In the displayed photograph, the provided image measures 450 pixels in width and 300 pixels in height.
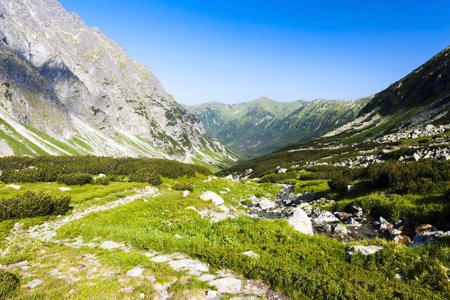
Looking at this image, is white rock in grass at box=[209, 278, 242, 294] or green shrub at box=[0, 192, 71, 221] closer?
white rock in grass at box=[209, 278, 242, 294]

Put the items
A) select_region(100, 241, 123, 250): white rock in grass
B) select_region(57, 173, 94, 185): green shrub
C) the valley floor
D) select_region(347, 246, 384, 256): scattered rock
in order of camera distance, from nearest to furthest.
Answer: the valley floor, select_region(347, 246, 384, 256): scattered rock, select_region(100, 241, 123, 250): white rock in grass, select_region(57, 173, 94, 185): green shrub

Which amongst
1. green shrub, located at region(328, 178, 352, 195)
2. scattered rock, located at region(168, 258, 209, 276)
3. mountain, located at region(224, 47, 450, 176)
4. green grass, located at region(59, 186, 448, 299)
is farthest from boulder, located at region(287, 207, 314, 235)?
mountain, located at region(224, 47, 450, 176)

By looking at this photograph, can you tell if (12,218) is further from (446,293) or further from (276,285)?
(446,293)

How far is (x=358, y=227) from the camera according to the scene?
20.6 metres

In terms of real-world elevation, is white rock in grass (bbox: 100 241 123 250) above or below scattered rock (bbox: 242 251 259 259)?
below

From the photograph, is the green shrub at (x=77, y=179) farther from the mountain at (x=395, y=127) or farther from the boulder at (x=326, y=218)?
the mountain at (x=395, y=127)

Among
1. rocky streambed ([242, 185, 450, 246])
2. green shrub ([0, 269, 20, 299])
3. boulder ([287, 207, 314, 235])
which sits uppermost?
green shrub ([0, 269, 20, 299])

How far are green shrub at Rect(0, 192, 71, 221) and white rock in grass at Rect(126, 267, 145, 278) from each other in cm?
1626

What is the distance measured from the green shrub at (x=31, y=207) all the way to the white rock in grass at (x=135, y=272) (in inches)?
640

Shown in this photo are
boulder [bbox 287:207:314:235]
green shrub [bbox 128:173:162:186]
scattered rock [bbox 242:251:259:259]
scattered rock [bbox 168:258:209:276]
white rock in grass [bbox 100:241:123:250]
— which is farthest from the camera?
green shrub [bbox 128:173:162:186]

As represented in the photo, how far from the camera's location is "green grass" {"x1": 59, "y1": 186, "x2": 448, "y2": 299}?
877cm

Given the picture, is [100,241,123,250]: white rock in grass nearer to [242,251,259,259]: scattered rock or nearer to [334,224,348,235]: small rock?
[242,251,259,259]: scattered rock

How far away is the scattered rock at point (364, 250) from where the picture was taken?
11.4 metres

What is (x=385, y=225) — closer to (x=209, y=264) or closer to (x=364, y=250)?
(x=364, y=250)
